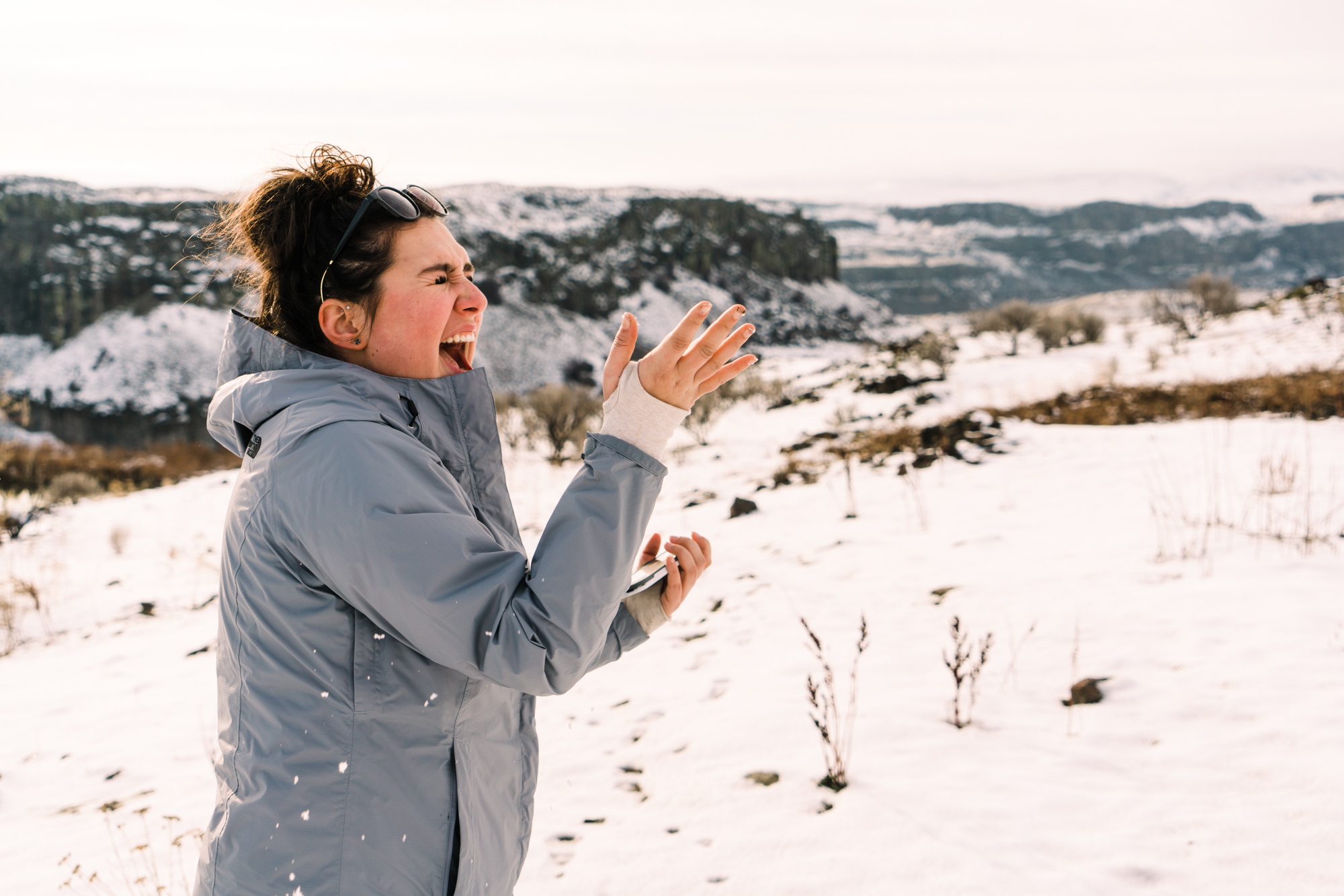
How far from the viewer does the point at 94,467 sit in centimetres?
1628

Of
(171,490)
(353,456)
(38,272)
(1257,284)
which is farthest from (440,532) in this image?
(1257,284)

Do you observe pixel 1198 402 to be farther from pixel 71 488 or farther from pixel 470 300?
pixel 71 488

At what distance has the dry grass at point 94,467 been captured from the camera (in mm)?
13109

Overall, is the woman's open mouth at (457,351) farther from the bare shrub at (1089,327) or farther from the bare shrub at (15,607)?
the bare shrub at (1089,327)

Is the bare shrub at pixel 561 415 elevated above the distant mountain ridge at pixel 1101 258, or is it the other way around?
the distant mountain ridge at pixel 1101 258

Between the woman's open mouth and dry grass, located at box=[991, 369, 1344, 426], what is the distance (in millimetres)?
8818

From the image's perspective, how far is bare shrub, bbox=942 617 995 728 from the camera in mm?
2895

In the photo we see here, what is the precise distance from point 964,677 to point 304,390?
2678 millimetres

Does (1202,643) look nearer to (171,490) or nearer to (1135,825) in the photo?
(1135,825)

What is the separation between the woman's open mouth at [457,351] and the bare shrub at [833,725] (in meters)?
1.48

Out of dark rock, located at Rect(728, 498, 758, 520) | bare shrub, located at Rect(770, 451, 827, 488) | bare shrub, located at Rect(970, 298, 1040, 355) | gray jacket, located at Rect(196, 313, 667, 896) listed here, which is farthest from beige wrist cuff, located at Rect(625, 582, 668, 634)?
bare shrub, located at Rect(970, 298, 1040, 355)

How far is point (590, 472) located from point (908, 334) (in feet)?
206

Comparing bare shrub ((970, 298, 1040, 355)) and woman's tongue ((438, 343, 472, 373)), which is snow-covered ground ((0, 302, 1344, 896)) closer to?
woman's tongue ((438, 343, 472, 373))

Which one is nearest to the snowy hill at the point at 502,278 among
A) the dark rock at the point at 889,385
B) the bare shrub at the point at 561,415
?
the bare shrub at the point at 561,415
